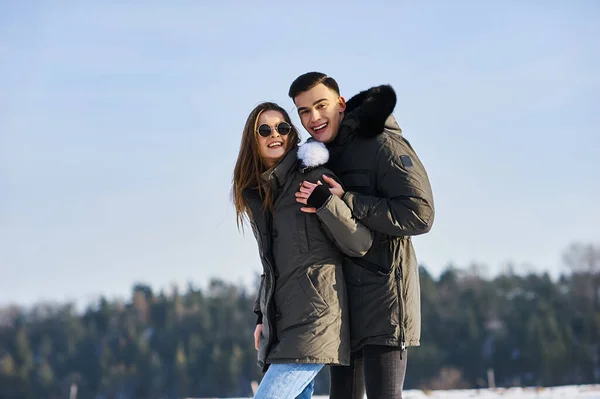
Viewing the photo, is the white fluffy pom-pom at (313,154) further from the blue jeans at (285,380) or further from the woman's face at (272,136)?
the blue jeans at (285,380)

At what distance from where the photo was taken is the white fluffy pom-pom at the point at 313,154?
4.21 m

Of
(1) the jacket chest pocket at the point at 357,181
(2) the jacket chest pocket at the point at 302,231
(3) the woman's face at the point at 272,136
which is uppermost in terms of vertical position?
(3) the woman's face at the point at 272,136

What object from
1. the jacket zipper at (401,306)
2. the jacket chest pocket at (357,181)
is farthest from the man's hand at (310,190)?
the jacket zipper at (401,306)

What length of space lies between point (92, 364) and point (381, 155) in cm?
7909

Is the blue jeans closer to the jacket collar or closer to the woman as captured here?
the woman

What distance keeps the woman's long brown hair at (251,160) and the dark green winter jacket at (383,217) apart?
0.29 meters

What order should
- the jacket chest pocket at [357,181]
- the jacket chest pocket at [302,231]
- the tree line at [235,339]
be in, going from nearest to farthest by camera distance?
the jacket chest pocket at [302,231], the jacket chest pocket at [357,181], the tree line at [235,339]

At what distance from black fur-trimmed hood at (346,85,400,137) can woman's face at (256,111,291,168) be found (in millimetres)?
305

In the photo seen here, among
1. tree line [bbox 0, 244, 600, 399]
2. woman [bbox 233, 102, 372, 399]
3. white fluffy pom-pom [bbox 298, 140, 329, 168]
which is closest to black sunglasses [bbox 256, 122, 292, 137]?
woman [bbox 233, 102, 372, 399]

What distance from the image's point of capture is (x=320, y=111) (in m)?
4.41

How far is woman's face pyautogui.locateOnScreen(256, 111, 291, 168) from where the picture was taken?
4.32 metres

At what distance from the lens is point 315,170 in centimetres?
425

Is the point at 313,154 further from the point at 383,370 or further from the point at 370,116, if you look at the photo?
the point at 383,370

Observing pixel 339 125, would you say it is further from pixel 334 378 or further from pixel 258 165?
pixel 334 378
